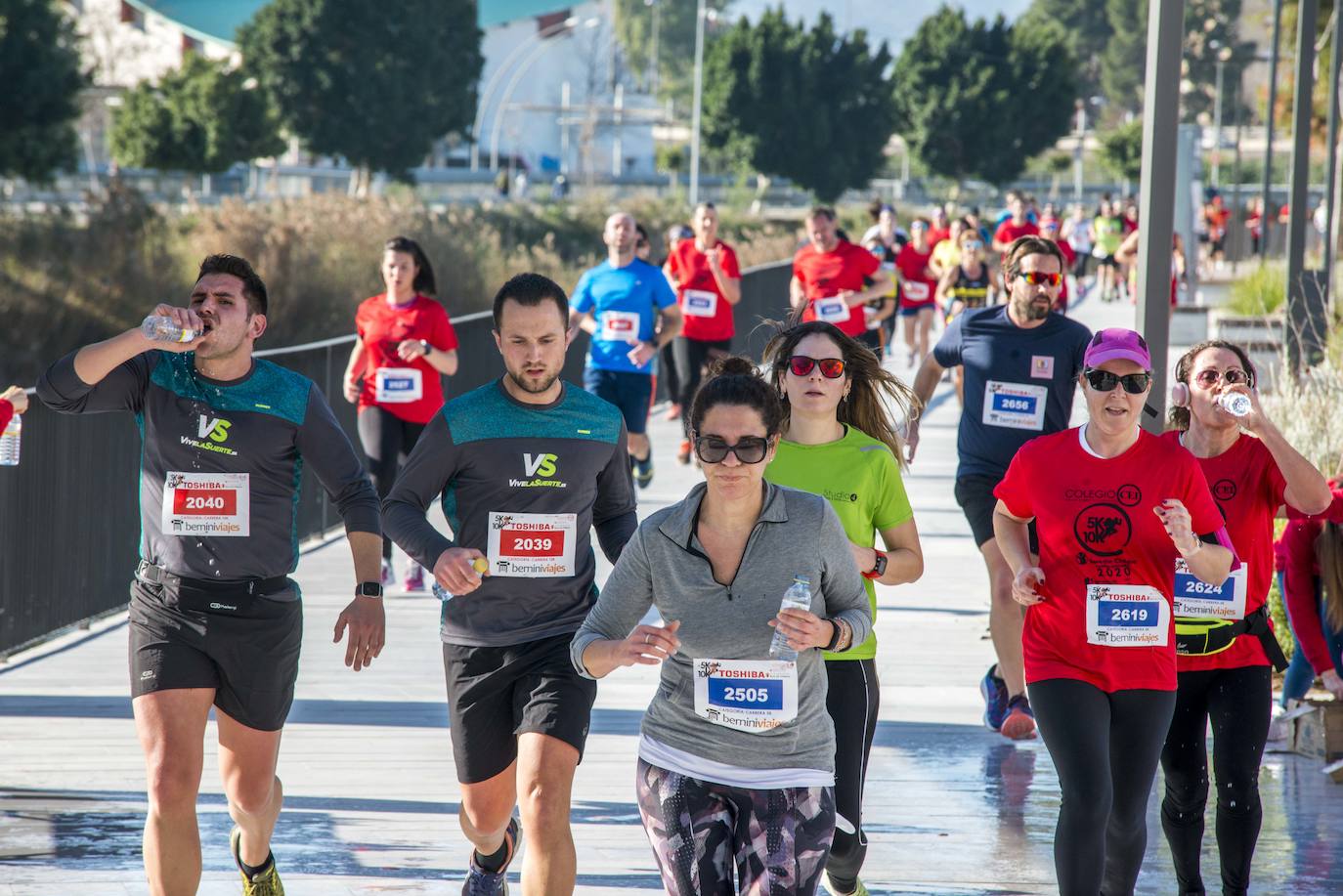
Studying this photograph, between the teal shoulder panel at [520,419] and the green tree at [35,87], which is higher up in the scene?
the green tree at [35,87]

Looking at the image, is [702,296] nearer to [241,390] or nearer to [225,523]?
[241,390]

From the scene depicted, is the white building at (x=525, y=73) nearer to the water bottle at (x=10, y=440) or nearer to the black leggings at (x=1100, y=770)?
the water bottle at (x=10, y=440)

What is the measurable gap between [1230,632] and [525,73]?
141882 mm

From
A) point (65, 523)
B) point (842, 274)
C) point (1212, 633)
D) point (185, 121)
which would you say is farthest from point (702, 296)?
point (185, 121)

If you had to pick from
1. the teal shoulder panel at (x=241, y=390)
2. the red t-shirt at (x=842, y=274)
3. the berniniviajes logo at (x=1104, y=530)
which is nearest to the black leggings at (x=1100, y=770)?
the berniniviajes logo at (x=1104, y=530)

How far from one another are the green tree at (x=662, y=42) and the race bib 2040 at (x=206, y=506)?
144776 millimetres

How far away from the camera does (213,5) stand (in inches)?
4631

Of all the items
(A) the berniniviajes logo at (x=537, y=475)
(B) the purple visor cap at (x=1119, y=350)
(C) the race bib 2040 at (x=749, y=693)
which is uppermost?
(B) the purple visor cap at (x=1119, y=350)

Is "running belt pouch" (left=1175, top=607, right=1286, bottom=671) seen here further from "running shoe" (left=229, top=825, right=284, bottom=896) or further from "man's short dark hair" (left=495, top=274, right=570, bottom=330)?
"running shoe" (left=229, top=825, right=284, bottom=896)

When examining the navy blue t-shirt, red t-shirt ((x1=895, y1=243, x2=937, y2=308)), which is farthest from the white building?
the navy blue t-shirt

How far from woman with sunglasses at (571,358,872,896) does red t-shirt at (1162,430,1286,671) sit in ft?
5.68

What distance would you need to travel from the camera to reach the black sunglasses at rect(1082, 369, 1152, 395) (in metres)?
5.13

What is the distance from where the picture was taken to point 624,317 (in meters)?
12.3

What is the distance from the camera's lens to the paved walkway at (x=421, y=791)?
598cm
